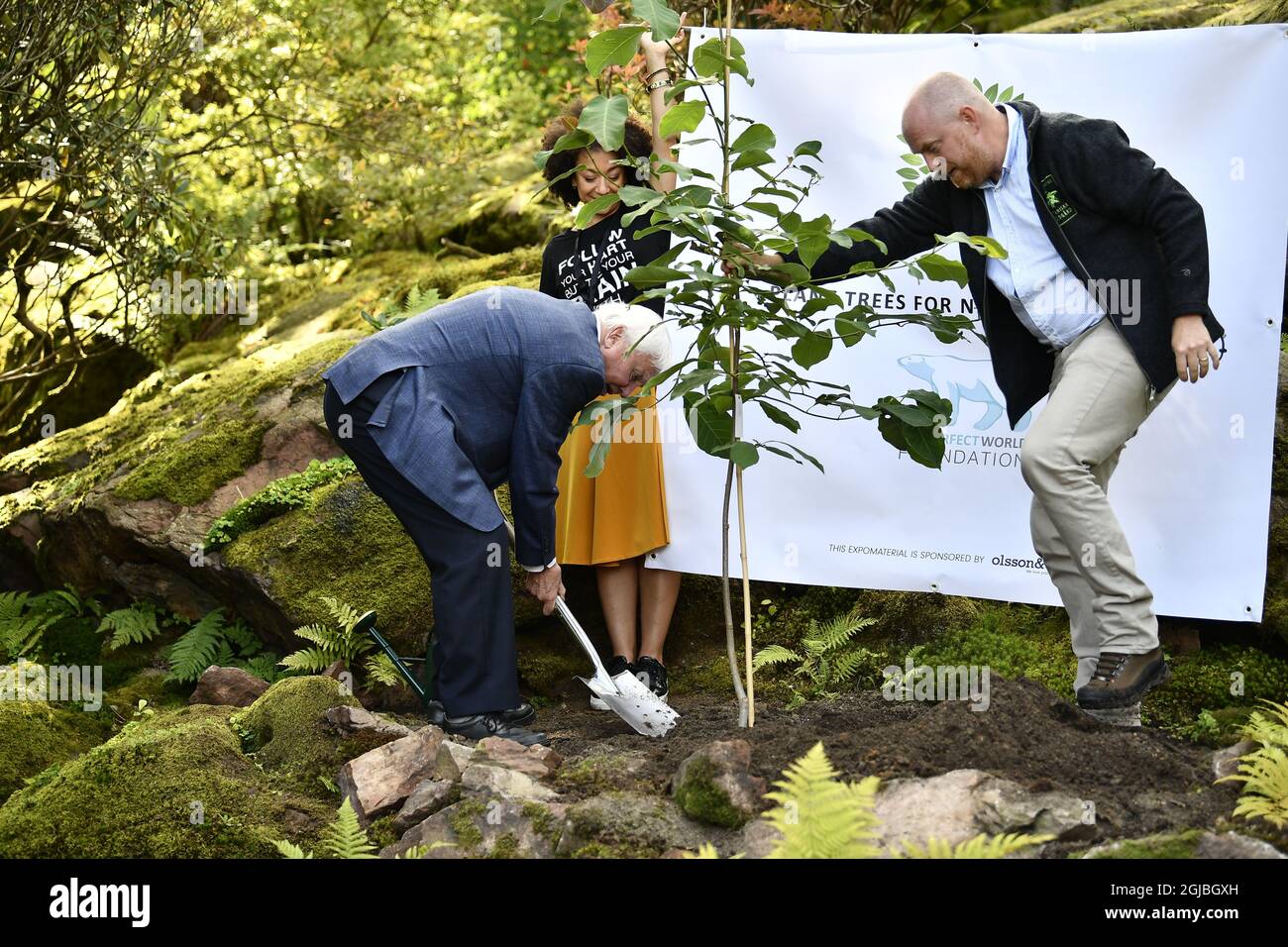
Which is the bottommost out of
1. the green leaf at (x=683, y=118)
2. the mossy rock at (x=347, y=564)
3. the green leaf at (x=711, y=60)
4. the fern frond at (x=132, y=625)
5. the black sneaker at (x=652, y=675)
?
the black sneaker at (x=652, y=675)

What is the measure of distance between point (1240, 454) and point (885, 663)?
5.42ft

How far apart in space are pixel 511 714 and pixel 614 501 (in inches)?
44.1

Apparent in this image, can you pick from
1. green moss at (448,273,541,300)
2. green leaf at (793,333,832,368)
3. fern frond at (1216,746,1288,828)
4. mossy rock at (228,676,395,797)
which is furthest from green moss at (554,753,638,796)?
green moss at (448,273,541,300)

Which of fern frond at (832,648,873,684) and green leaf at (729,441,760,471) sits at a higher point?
green leaf at (729,441,760,471)

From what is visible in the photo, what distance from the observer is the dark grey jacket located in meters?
3.91

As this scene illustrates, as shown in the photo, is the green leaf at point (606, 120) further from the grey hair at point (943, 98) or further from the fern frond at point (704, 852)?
the fern frond at point (704, 852)

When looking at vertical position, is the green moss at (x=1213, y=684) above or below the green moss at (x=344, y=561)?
below

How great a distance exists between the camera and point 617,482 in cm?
534

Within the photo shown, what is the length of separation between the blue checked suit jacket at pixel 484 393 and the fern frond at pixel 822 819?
1.76 meters

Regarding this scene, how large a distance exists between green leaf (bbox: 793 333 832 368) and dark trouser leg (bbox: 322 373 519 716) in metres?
1.40

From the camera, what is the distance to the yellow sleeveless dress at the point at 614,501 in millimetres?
5281

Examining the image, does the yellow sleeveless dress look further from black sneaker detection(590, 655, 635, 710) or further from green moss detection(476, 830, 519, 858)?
green moss detection(476, 830, 519, 858)

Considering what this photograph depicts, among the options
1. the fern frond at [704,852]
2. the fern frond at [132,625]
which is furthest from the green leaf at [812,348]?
the fern frond at [132,625]

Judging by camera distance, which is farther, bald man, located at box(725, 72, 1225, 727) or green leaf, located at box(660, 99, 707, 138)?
bald man, located at box(725, 72, 1225, 727)
